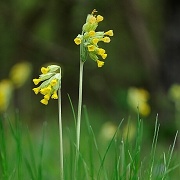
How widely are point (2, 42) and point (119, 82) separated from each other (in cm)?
237

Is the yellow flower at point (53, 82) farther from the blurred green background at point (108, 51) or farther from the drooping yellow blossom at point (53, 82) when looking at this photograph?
the blurred green background at point (108, 51)

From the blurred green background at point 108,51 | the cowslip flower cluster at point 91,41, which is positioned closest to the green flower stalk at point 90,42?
the cowslip flower cluster at point 91,41

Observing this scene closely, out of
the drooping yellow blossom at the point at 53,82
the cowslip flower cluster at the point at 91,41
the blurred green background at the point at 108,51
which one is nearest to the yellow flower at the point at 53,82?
the drooping yellow blossom at the point at 53,82

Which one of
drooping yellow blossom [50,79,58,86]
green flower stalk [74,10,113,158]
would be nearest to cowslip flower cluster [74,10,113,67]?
green flower stalk [74,10,113,158]

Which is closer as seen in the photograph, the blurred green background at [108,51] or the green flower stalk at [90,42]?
the green flower stalk at [90,42]

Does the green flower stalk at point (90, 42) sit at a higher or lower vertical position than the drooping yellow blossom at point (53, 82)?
higher

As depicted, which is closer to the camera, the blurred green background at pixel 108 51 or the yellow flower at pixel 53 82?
the yellow flower at pixel 53 82

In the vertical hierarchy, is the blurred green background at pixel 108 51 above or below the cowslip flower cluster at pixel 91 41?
below

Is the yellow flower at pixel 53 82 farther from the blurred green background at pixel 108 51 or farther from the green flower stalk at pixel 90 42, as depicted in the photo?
the blurred green background at pixel 108 51

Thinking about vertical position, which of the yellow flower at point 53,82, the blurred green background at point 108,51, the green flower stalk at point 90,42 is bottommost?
the blurred green background at point 108,51

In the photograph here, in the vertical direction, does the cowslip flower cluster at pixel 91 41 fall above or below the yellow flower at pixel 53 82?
above

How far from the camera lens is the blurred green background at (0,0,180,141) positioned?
23.0 feet

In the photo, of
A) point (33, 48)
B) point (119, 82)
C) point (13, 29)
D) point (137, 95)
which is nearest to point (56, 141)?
point (137, 95)

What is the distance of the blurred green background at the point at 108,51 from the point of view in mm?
7000
